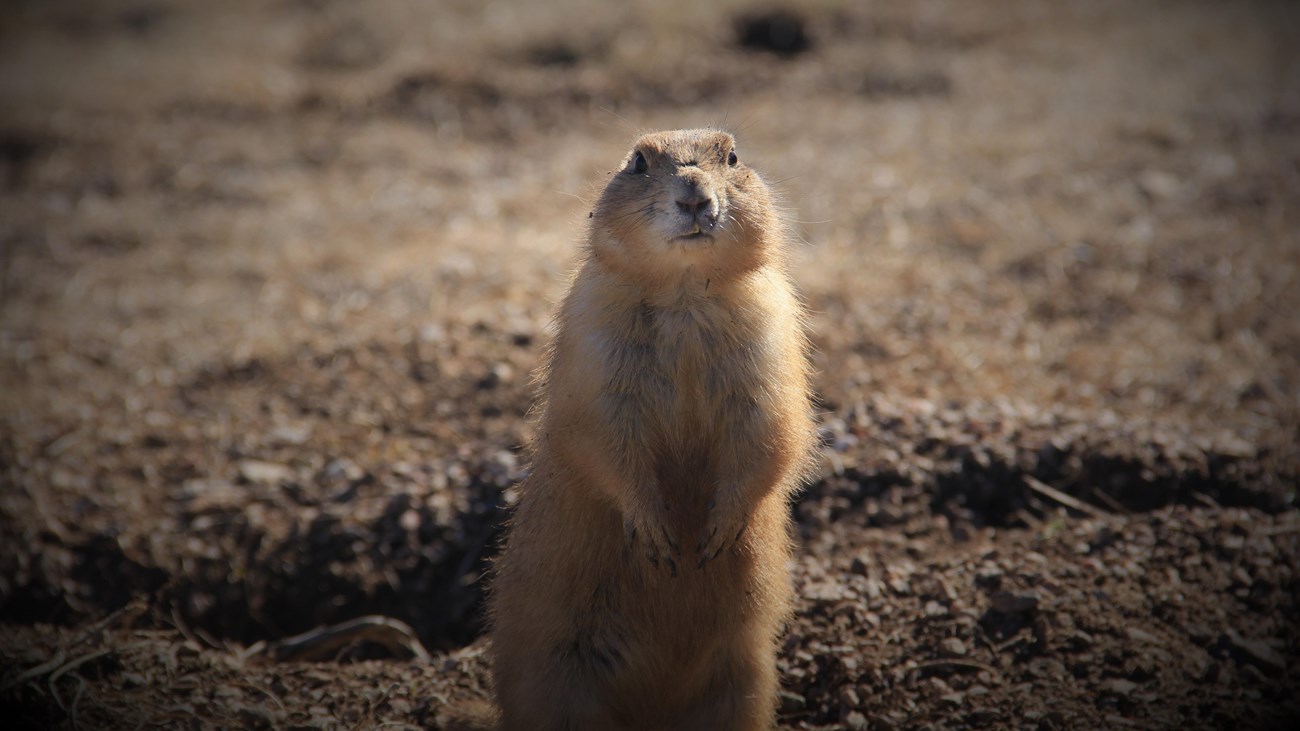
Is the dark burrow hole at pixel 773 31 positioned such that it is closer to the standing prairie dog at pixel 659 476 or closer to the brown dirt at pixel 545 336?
the brown dirt at pixel 545 336

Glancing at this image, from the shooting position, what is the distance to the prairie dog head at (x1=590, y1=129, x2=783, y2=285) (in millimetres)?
3568

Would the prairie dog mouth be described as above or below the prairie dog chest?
above

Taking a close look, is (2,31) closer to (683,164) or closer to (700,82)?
(700,82)

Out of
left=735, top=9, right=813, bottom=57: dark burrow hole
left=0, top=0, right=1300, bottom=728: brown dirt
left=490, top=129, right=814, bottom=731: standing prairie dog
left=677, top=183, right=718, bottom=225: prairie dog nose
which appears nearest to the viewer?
left=677, top=183, right=718, bottom=225: prairie dog nose

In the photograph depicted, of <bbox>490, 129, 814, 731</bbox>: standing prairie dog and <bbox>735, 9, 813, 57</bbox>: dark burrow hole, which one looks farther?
<bbox>735, 9, 813, 57</bbox>: dark burrow hole

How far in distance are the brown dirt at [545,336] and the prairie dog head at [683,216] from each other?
1212mm

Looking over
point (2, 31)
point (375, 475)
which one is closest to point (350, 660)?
point (375, 475)

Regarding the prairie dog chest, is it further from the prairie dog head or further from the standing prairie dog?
the prairie dog head

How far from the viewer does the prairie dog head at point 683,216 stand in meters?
3.57

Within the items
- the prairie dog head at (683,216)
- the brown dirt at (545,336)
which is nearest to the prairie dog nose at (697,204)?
the prairie dog head at (683,216)

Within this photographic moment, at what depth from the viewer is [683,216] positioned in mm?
3553

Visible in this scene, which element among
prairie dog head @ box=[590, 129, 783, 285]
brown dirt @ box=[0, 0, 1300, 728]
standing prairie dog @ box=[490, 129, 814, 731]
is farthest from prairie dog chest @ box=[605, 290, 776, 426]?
brown dirt @ box=[0, 0, 1300, 728]

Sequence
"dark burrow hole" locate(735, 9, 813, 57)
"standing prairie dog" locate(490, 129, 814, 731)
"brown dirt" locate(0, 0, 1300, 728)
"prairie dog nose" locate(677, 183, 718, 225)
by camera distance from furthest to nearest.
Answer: "dark burrow hole" locate(735, 9, 813, 57)
"brown dirt" locate(0, 0, 1300, 728)
"standing prairie dog" locate(490, 129, 814, 731)
"prairie dog nose" locate(677, 183, 718, 225)

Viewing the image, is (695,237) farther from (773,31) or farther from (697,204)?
(773,31)
